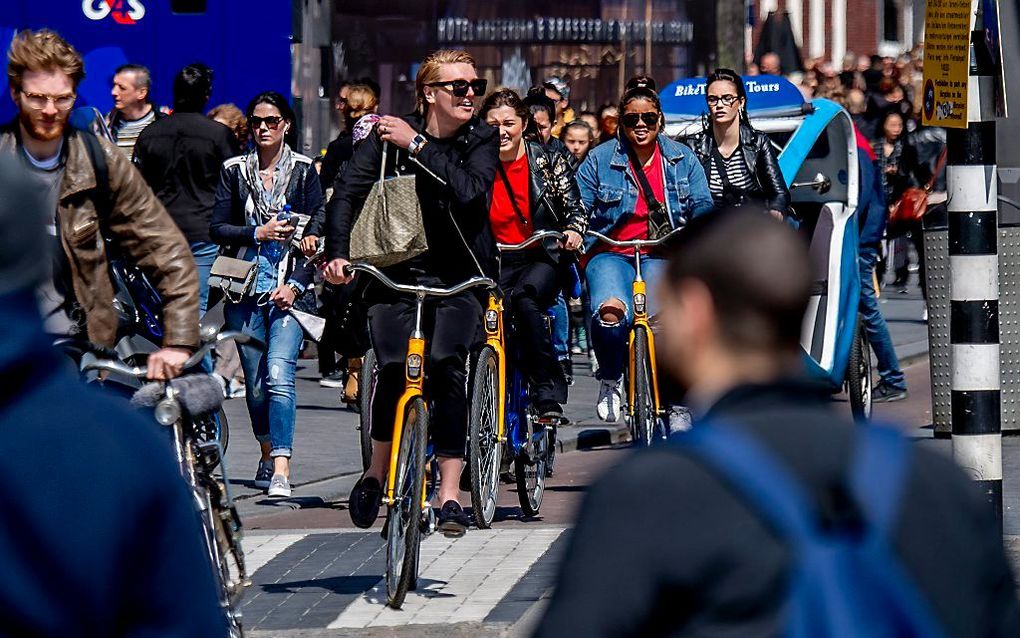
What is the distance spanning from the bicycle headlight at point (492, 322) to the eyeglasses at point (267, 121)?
177 centimetres

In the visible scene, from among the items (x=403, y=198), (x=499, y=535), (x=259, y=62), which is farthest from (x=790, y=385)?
(x=259, y=62)

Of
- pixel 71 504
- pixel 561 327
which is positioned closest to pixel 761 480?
pixel 71 504

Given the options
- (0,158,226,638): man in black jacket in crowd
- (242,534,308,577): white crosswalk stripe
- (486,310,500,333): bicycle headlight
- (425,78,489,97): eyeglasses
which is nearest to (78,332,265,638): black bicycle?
(242,534,308,577): white crosswalk stripe

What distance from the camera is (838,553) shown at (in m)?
2.12

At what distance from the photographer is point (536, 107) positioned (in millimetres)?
14250

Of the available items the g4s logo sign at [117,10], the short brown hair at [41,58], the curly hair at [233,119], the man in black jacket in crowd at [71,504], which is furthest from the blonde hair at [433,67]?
the g4s logo sign at [117,10]

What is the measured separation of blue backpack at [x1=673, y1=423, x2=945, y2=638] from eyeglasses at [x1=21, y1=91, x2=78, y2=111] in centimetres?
399

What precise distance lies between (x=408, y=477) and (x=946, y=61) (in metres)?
2.48

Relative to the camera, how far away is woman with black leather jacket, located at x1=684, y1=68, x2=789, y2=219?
400 inches

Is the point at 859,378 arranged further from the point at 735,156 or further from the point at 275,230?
the point at 275,230

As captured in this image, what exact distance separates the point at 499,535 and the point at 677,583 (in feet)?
20.0

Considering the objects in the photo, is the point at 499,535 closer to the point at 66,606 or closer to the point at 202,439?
the point at 202,439

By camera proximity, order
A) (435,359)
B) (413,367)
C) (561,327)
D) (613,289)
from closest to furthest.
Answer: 1. (413,367)
2. (435,359)
3. (613,289)
4. (561,327)

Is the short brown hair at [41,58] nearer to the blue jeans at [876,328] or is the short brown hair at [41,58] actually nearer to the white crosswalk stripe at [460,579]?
the white crosswalk stripe at [460,579]
